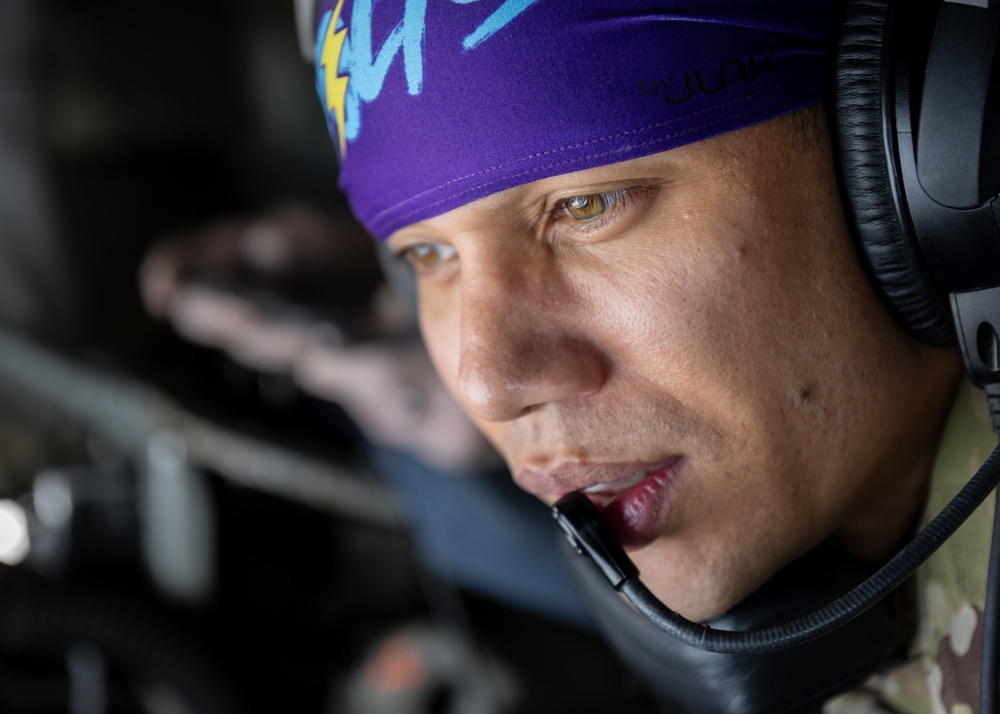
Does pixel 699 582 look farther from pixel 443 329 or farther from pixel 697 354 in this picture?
pixel 443 329

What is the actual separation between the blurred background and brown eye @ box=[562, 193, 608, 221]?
30.8 inches

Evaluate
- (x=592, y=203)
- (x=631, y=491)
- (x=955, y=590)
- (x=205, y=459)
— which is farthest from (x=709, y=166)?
(x=205, y=459)

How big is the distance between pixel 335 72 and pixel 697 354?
42 centimetres

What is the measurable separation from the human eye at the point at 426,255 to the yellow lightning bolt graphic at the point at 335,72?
118 mm

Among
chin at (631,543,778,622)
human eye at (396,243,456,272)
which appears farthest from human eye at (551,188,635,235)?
chin at (631,543,778,622)

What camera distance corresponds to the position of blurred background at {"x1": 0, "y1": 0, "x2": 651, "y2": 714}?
162 centimetres

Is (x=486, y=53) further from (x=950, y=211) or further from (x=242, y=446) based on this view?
(x=242, y=446)

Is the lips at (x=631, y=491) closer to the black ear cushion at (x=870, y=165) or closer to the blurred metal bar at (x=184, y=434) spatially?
the black ear cushion at (x=870, y=165)

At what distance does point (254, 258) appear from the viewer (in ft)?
6.40

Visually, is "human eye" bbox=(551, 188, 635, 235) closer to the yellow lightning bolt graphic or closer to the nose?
the nose

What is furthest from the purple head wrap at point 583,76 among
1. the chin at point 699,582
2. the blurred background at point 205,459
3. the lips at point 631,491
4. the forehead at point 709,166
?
the blurred background at point 205,459

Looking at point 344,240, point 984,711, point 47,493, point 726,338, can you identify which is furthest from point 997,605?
point 47,493

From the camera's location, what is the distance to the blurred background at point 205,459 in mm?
1620

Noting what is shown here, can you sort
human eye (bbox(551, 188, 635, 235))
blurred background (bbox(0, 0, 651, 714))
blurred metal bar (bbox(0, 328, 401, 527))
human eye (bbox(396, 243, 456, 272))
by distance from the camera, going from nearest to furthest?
human eye (bbox(551, 188, 635, 235)) → human eye (bbox(396, 243, 456, 272)) → blurred background (bbox(0, 0, 651, 714)) → blurred metal bar (bbox(0, 328, 401, 527))
